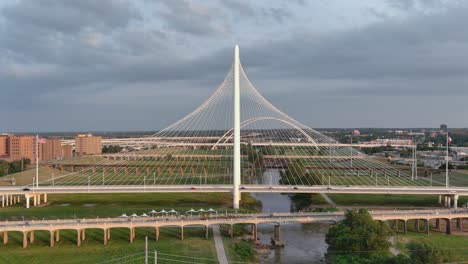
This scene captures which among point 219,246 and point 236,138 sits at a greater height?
point 236,138

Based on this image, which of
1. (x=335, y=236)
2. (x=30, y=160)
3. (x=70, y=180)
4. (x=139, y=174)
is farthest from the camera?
(x=30, y=160)

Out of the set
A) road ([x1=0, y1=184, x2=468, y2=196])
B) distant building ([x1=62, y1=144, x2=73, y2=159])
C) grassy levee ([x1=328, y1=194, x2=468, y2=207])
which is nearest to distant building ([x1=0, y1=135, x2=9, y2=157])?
distant building ([x1=62, y1=144, x2=73, y2=159])

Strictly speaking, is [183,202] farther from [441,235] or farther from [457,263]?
[457,263]

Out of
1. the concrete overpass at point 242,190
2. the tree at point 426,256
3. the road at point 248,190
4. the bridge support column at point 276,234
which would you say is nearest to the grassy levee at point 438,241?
the tree at point 426,256

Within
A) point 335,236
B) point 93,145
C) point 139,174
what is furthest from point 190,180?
point 93,145

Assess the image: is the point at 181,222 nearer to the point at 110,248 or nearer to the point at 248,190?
the point at 110,248

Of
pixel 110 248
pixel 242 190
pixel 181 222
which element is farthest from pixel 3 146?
pixel 110 248
